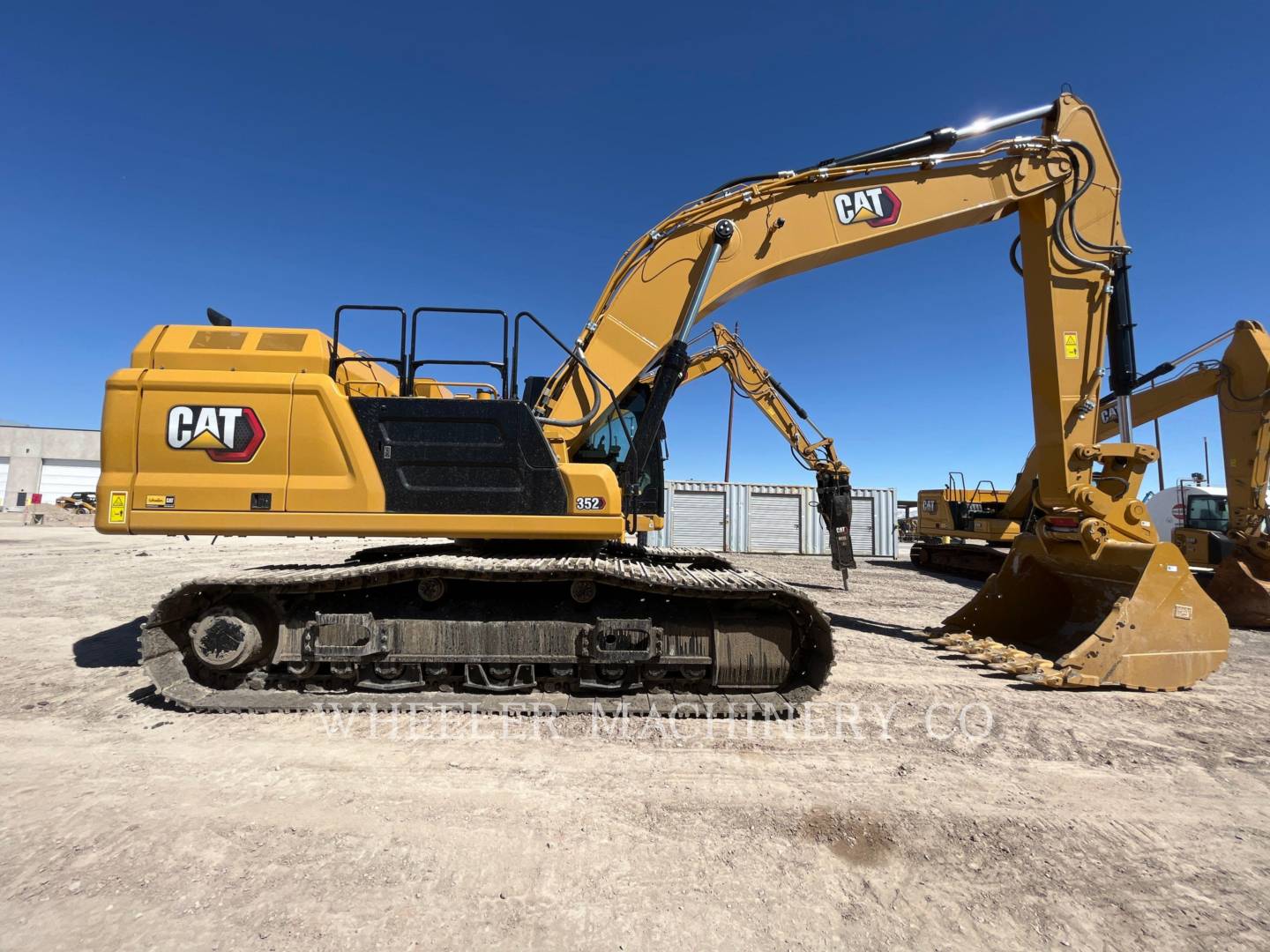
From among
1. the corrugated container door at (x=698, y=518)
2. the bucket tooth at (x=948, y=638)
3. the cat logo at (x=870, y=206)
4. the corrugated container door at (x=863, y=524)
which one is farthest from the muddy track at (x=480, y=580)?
the corrugated container door at (x=863, y=524)

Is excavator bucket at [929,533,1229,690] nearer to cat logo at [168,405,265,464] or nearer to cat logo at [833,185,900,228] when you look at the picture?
cat logo at [833,185,900,228]

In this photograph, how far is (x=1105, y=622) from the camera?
16.5 feet

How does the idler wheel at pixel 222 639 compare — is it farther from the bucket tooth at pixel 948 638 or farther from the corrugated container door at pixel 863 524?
the corrugated container door at pixel 863 524

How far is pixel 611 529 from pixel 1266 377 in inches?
442

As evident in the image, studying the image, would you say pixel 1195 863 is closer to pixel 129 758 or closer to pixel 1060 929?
pixel 1060 929

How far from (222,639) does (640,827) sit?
3.51 m

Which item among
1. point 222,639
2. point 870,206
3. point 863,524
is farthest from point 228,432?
point 863,524

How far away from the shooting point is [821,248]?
18.8ft

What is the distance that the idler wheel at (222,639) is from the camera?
169 inches

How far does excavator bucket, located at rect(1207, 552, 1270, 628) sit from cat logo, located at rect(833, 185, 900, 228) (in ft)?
27.2

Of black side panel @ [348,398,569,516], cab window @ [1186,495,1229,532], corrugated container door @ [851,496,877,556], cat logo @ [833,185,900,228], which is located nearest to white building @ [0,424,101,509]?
corrugated container door @ [851,496,877,556]

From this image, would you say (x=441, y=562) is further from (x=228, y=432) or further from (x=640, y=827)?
(x=640, y=827)

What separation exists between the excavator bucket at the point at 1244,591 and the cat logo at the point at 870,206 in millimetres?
8281

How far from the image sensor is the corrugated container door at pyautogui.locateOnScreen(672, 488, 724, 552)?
20.5 m
